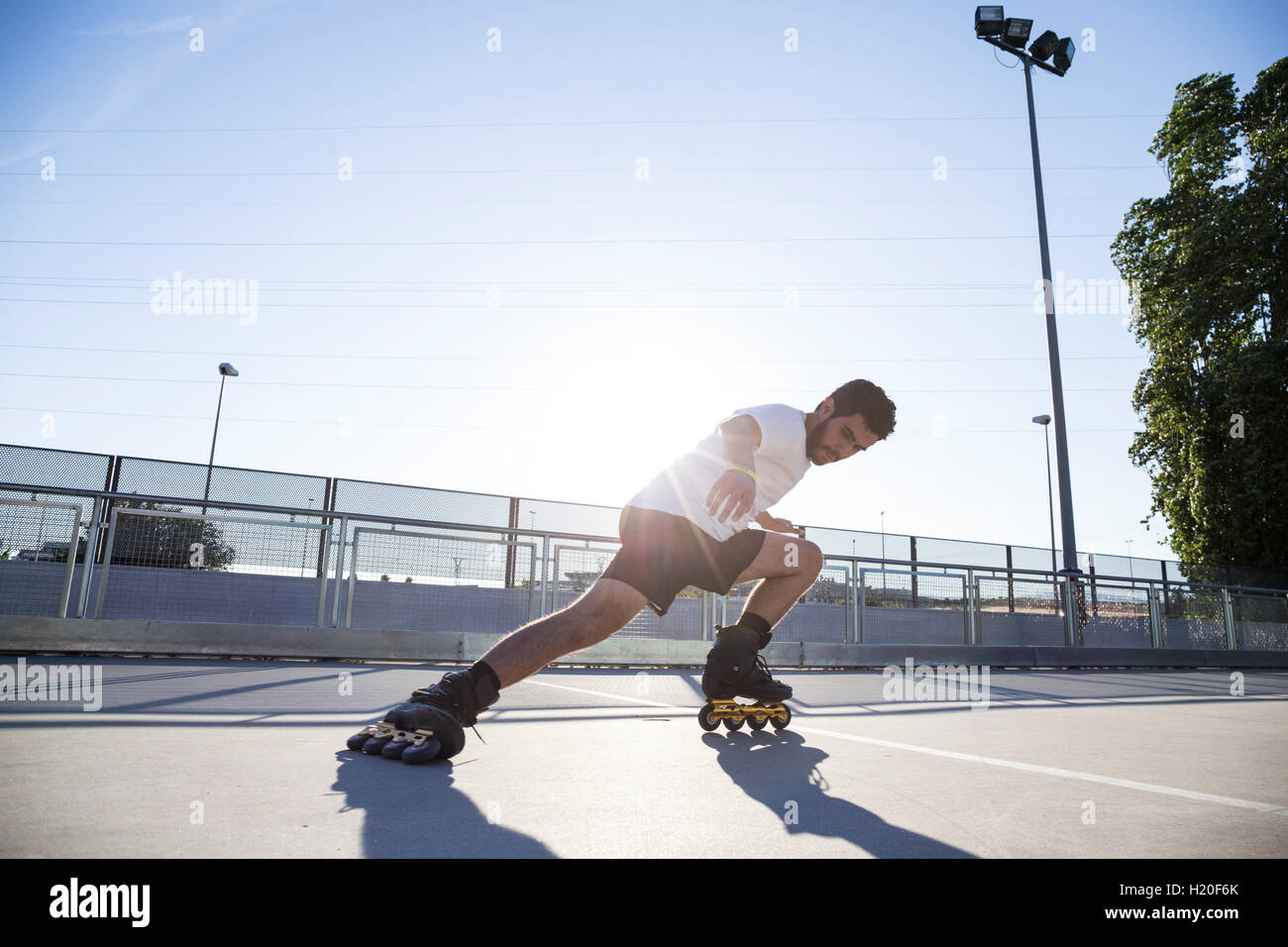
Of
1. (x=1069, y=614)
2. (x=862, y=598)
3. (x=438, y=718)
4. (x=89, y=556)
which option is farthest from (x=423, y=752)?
(x=1069, y=614)

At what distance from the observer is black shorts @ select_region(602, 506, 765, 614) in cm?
296

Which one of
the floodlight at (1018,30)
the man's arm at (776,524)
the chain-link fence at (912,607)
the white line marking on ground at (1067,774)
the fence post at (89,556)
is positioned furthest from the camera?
the floodlight at (1018,30)

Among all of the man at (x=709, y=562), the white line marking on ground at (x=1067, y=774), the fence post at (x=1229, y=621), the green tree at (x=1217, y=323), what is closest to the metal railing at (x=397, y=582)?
the man at (x=709, y=562)

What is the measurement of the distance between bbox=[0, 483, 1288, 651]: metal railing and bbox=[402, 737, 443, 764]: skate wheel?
5433mm

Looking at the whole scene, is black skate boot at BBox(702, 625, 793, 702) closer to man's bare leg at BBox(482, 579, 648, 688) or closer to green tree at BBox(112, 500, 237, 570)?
man's bare leg at BBox(482, 579, 648, 688)

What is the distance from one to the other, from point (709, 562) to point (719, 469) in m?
0.39

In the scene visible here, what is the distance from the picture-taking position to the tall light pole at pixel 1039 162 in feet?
46.2

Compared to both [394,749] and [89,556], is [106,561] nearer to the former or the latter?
[89,556]

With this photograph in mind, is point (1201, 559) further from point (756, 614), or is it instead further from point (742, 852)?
point (742, 852)

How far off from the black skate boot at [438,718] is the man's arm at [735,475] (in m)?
1.03

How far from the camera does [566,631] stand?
109 inches

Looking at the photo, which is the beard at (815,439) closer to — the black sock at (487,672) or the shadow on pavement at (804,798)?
the shadow on pavement at (804,798)

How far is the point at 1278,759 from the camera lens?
3.14 m

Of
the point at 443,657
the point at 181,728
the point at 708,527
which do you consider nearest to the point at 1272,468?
the point at 443,657
